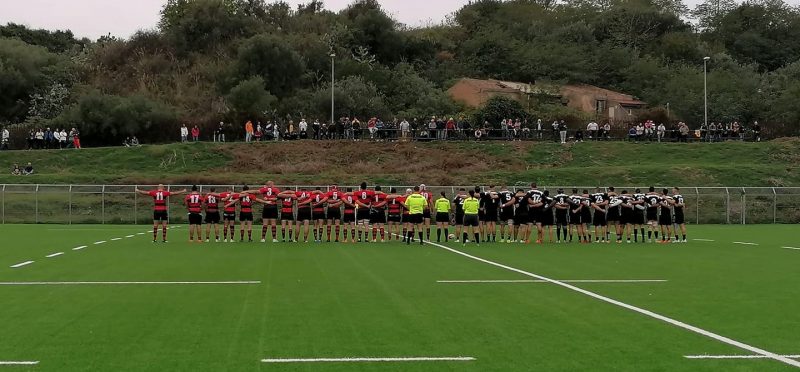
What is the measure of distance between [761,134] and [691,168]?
23007mm

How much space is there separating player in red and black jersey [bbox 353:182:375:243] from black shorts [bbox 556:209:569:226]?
653 cm

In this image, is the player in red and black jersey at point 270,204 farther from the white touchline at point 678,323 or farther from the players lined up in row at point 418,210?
the white touchline at point 678,323

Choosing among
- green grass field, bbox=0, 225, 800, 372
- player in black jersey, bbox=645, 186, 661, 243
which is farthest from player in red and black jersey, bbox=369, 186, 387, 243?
player in black jersey, bbox=645, 186, 661, 243

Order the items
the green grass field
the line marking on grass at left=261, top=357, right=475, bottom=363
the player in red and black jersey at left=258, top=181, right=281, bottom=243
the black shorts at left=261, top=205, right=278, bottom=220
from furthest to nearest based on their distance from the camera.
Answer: the black shorts at left=261, top=205, right=278, bottom=220
the player in red and black jersey at left=258, top=181, right=281, bottom=243
the green grass field
the line marking on grass at left=261, top=357, right=475, bottom=363

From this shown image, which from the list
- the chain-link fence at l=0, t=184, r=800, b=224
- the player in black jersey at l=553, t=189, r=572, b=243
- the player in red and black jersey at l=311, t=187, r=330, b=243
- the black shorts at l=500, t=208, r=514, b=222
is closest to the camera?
the player in red and black jersey at l=311, t=187, r=330, b=243

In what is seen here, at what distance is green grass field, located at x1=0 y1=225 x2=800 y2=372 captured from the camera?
29.5 ft

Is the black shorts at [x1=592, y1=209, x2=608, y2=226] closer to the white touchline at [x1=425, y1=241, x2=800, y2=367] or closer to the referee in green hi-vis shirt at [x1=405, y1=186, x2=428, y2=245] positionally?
the referee in green hi-vis shirt at [x1=405, y1=186, x2=428, y2=245]

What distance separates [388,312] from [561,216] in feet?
58.5

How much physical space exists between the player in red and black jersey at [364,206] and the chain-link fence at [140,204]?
12692 millimetres

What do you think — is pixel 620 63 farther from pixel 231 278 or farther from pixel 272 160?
pixel 231 278

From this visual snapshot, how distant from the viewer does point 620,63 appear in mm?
107125

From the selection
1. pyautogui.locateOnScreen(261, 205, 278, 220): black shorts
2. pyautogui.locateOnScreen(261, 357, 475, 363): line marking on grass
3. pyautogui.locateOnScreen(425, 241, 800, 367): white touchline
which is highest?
pyautogui.locateOnScreen(261, 205, 278, 220): black shorts

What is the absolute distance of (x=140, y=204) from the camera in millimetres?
45250

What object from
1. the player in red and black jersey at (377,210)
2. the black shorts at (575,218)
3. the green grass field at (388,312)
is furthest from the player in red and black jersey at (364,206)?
the black shorts at (575,218)
